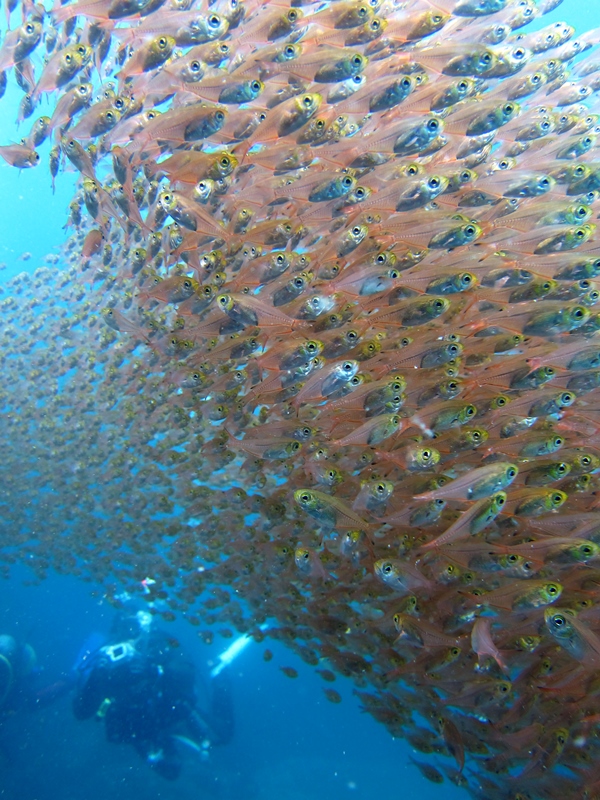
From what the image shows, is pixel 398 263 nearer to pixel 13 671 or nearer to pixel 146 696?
pixel 146 696

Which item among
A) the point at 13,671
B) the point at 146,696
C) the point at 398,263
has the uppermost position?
the point at 398,263

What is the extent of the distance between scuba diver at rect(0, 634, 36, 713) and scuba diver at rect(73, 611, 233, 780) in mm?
2624

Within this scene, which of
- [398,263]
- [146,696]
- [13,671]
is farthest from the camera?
[146,696]

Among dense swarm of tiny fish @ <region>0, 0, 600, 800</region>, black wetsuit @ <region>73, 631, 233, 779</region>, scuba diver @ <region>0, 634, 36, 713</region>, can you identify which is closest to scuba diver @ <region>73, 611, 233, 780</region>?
black wetsuit @ <region>73, 631, 233, 779</region>

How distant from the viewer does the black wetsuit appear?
727 inches

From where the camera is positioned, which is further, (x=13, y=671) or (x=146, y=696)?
(x=146, y=696)

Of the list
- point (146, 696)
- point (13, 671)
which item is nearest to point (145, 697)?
point (146, 696)

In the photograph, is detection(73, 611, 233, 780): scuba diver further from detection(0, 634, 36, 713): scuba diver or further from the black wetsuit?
detection(0, 634, 36, 713): scuba diver

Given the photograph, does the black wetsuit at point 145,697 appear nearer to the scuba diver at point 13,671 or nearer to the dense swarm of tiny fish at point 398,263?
the scuba diver at point 13,671

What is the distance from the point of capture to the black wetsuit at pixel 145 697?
18469mm

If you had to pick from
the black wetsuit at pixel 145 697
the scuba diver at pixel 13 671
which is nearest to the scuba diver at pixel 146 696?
the black wetsuit at pixel 145 697

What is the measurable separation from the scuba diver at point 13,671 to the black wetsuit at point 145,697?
2.84m

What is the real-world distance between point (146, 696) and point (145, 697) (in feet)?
0.18

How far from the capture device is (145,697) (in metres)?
19.0
